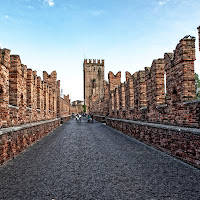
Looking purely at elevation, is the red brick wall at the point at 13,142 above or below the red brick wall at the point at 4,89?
below

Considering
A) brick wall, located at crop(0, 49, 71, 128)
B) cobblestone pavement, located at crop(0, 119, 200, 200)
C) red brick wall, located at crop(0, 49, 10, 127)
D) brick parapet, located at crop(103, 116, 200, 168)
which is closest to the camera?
cobblestone pavement, located at crop(0, 119, 200, 200)

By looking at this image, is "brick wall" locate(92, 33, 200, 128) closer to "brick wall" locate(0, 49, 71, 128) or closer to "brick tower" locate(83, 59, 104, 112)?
"brick wall" locate(0, 49, 71, 128)

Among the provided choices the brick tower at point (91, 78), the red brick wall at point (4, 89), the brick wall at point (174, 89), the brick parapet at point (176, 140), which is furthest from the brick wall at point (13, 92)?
the brick tower at point (91, 78)

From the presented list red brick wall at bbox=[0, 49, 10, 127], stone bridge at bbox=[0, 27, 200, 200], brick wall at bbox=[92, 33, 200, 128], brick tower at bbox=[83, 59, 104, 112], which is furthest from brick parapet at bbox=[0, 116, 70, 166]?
brick tower at bbox=[83, 59, 104, 112]

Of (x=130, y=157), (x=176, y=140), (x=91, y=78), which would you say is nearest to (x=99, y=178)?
(x=130, y=157)

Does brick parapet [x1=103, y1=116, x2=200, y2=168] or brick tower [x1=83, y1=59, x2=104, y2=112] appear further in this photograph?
brick tower [x1=83, y1=59, x2=104, y2=112]

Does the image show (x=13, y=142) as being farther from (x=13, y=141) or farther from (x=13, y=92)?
(x=13, y=92)

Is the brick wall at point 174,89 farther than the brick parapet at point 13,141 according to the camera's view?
Yes

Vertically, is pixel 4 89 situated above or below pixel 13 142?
above

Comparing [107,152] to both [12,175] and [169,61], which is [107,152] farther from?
[169,61]

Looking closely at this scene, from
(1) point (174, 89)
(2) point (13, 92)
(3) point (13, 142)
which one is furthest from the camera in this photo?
(2) point (13, 92)

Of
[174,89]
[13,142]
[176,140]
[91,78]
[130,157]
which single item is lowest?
[130,157]

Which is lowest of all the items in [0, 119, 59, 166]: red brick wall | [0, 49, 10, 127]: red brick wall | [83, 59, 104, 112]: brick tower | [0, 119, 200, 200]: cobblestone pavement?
[0, 119, 200, 200]: cobblestone pavement

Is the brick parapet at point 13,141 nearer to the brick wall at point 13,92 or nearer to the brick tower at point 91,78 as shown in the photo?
the brick wall at point 13,92
